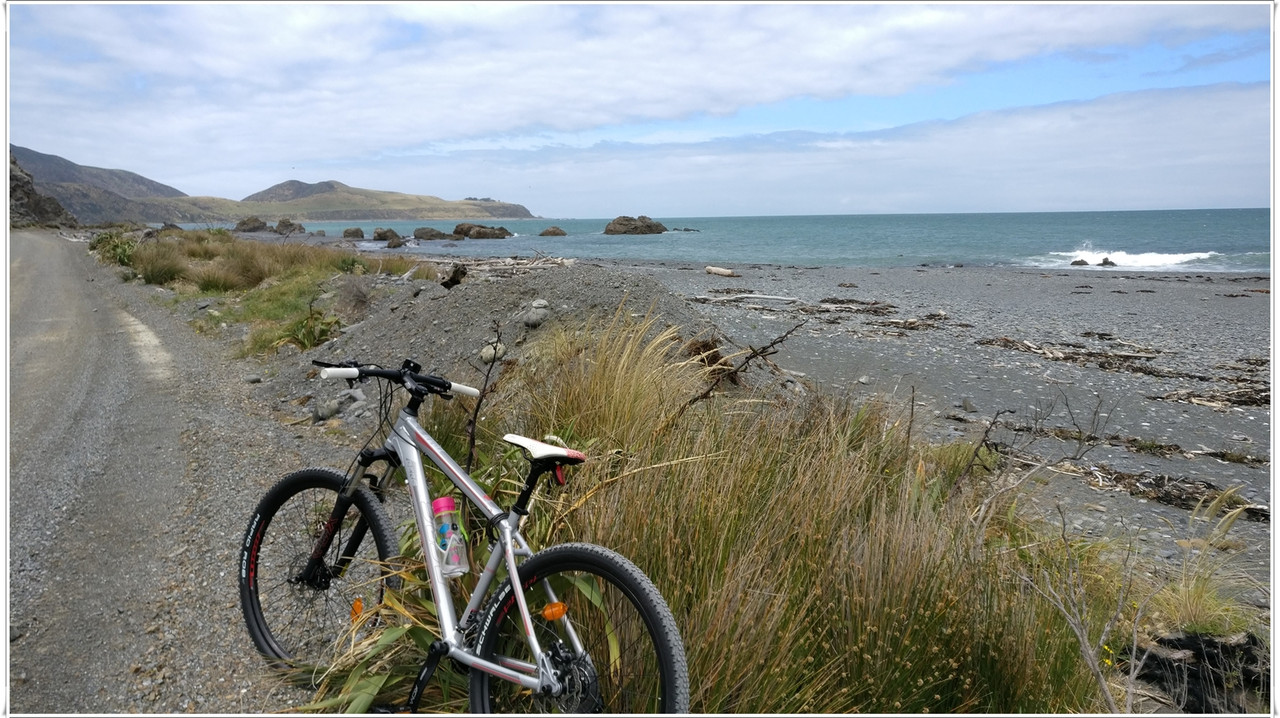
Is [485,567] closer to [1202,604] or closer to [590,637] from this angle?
[590,637]

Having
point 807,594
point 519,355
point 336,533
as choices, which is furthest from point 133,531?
point 807,594

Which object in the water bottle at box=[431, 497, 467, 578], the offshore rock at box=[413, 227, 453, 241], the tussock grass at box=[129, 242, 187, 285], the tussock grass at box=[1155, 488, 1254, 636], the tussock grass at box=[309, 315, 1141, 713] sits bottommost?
the tussock grass at box=[1155, 488, 1254, 636]

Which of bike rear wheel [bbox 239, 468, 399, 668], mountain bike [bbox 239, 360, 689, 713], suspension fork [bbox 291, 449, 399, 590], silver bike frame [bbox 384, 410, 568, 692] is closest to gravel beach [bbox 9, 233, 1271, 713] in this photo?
bike rear wheel [bbox 239, 468, 399, 668]

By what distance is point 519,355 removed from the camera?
7.71 m

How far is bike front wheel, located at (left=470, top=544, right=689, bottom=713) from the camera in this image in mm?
2203

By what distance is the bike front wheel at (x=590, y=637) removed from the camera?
7.23 ft

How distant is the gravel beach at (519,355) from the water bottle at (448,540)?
1082 millimetres

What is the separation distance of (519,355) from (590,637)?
5.23 m

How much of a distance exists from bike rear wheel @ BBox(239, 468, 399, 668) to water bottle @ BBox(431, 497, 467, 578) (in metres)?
0.53

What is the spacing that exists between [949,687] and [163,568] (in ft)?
13.1

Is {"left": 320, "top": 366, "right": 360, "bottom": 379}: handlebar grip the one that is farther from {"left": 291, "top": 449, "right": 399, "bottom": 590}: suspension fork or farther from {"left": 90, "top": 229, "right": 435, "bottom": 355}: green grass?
{"left": 90, "top": 229, "right": 435, "bottom": 355}: green grass

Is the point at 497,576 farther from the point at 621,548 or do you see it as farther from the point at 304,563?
the point at 304,563

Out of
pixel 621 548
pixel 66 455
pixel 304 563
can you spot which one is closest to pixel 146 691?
pixel 304 563

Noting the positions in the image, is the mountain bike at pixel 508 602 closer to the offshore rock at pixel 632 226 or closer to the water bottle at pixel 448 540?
the water bottle at pixel 448 540
